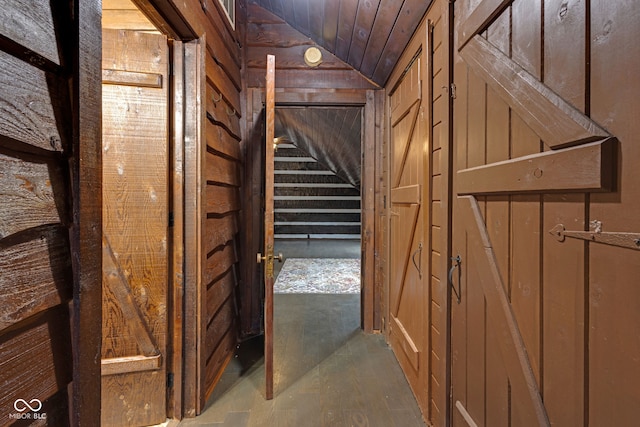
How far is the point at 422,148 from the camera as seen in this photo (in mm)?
1716

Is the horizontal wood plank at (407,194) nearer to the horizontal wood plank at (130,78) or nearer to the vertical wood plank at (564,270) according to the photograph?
the vertical wood plank at (564,270)

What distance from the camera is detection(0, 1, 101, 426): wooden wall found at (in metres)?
0.55

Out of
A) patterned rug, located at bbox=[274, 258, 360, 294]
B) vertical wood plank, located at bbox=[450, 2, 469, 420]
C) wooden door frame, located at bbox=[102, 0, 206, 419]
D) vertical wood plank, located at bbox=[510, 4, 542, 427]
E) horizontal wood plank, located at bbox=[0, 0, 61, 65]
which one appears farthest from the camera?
patterned rug, located at bbox=[274, 258, 360, 294]

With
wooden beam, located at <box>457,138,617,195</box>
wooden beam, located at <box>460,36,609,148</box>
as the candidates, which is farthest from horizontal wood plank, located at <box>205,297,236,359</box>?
wooden beam, located at <box>460,36,609,148</box>

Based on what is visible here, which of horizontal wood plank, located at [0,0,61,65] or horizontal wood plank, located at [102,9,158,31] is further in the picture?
horizontal wood plank, located at [102,9,158,31]

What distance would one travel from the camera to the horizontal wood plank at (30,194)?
Answer: 545 mm

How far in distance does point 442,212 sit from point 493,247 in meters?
0.38

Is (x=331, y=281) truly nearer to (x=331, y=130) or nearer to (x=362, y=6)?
(x=331, y=130)

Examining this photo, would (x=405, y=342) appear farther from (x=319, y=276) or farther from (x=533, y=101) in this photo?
(x=319, y=276)

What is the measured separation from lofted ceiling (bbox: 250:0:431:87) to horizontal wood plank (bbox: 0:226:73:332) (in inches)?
74.6

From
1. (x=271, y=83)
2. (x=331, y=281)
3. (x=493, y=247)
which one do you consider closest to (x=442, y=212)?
(x=493, y=247)

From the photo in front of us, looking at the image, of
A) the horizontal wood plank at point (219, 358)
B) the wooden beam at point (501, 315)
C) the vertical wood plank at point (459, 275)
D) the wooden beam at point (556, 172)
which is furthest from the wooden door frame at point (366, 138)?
the wooden beam at point (556, 172)

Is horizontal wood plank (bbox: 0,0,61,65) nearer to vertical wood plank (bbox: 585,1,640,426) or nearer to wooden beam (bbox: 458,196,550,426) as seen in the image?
vertical wood plank (bbox: 585,1,640,426)

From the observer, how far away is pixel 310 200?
9500 millimetres
